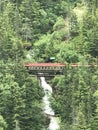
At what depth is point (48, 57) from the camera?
110500mm

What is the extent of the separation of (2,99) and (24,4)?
109 feet

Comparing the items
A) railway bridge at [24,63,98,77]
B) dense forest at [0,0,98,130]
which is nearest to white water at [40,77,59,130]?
dense forest at [0,0,98,130]

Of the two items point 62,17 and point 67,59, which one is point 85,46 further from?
point 62,17

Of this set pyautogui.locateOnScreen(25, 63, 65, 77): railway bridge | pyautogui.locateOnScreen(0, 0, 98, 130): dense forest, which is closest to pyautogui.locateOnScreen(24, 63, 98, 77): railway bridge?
pyautogui.locateOnScreen(25, 63, 65, 77): railway bridge

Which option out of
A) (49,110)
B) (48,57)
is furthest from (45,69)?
(49,110)

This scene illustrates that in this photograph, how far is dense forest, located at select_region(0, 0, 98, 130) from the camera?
292 ft

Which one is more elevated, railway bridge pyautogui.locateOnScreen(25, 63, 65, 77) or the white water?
railway bridge pyautogui.locateOnScreen(25, 63, 65, 77)

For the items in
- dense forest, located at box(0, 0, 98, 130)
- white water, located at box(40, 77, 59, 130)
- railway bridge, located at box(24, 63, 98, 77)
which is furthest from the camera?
railway bridge, located at box(24, 63, 98, 77)

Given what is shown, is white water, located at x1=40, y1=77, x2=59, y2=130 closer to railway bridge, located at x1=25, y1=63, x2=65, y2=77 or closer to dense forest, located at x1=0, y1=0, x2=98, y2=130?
dense forest, located at x1=0, y1=0, x2=98, y2=130

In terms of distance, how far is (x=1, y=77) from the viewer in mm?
96688

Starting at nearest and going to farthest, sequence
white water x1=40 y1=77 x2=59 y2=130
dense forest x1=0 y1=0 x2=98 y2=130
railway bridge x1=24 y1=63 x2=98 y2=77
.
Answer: dense forest x1=0 y1=0 x2=98 y2=130, white water x1=40 y1=77 x2=59 y2=130, railway bridge x1=24 y1=63 x2=98 y2=77

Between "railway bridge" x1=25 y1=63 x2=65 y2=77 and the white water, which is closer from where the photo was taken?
the white water

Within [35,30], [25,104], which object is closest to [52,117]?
[25,104]

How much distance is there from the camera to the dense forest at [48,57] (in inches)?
3501
